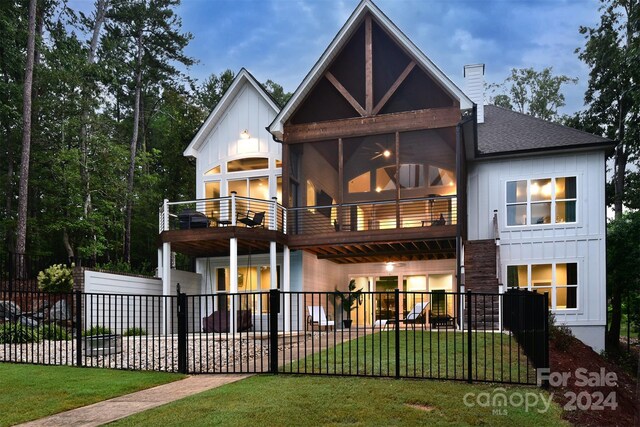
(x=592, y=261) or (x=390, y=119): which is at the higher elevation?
(x=390, y=119)

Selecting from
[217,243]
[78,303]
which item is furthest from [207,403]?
[217,243]

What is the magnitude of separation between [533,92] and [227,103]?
83.7 ft

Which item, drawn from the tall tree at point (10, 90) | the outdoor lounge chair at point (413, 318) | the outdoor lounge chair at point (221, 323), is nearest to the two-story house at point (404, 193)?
the outdoor lounge chair at point (413, 318)

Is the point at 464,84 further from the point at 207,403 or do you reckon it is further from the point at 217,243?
the point at 207,403

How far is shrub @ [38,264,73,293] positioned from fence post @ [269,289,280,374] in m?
11.9

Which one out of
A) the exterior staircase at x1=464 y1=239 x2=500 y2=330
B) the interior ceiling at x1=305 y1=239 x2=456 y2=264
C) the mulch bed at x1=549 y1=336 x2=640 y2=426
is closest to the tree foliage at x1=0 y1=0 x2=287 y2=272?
the interior ceiling at x1=305 y1=239 x2=456 y2=264

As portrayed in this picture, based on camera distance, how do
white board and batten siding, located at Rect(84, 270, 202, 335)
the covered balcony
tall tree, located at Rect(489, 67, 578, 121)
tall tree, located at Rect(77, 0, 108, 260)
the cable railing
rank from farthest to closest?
tall tree, located at Rect(489, 67, 578, 121)
tall tree, located at Rect(77, 0, 108, 260)
the cable railing
the covered balcony
white board and batten siding, located at Rect(84, 270, 202, 335)

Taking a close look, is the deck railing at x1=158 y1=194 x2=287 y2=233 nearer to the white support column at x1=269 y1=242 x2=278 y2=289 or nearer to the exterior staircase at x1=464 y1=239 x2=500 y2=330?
the white support column at x1=269 y1=242 x2=278 y2=289

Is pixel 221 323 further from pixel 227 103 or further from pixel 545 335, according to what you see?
pixel 227 103

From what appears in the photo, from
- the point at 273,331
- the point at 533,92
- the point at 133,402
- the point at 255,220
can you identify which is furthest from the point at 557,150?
the point at 533,92

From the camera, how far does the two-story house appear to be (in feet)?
60.5

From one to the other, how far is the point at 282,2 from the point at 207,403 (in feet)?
315

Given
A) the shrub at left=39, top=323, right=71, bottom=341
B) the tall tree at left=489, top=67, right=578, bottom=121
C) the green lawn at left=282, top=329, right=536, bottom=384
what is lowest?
the shrub at left=39, top=323, right=71, bottom=341

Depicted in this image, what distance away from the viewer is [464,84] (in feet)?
74.6
